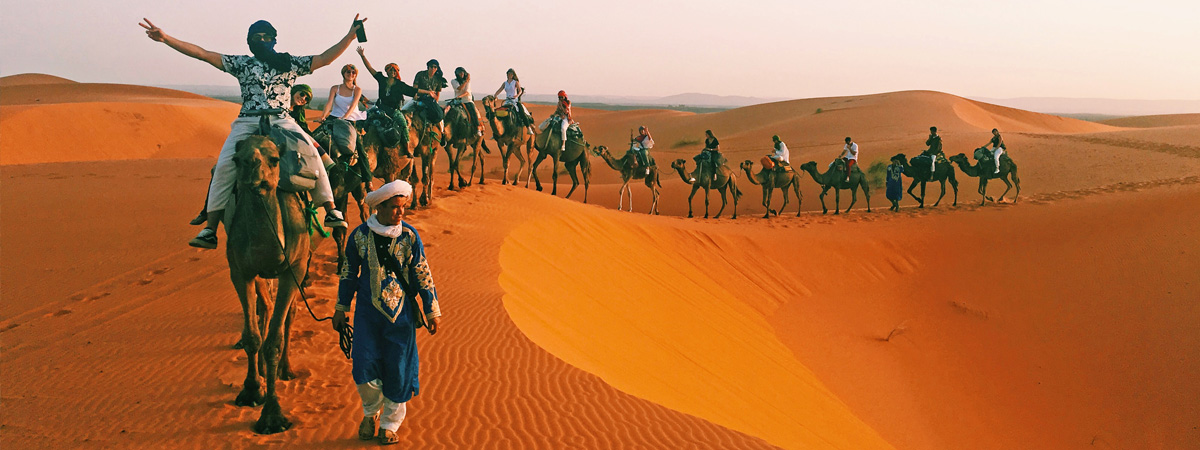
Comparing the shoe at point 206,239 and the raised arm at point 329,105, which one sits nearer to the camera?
the shoe at point 206,239

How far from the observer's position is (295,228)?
219 inches

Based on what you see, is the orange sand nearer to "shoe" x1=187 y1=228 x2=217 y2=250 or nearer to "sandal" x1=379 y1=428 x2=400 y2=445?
"sandal" x1=379 y1=428 x2=400 y2=445

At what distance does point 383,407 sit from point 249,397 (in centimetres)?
138

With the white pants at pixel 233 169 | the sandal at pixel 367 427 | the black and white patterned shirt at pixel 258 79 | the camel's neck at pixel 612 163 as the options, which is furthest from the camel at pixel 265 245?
the camel's neck at pixel 612 163

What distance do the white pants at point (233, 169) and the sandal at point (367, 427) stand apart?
6.02ft

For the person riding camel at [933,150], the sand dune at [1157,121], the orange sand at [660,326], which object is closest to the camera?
the orange sand at [660,326]

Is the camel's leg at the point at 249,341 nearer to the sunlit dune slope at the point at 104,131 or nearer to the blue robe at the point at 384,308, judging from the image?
the blue robe at the point at 384,308

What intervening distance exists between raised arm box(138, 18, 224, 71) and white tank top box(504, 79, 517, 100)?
40.9 ft

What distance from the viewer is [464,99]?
1631 cm

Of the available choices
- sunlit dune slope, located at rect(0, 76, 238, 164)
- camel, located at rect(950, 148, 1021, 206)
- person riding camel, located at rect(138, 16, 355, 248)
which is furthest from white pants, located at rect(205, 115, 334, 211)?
sunlit dune slope, located at rect(0, 76, 238, 164)

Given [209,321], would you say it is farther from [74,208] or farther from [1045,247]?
[1045,247]

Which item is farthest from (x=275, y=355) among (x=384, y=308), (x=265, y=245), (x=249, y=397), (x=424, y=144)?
(x=424, y=144)

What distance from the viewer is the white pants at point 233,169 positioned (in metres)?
5.49

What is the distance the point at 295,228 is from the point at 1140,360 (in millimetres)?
13705
